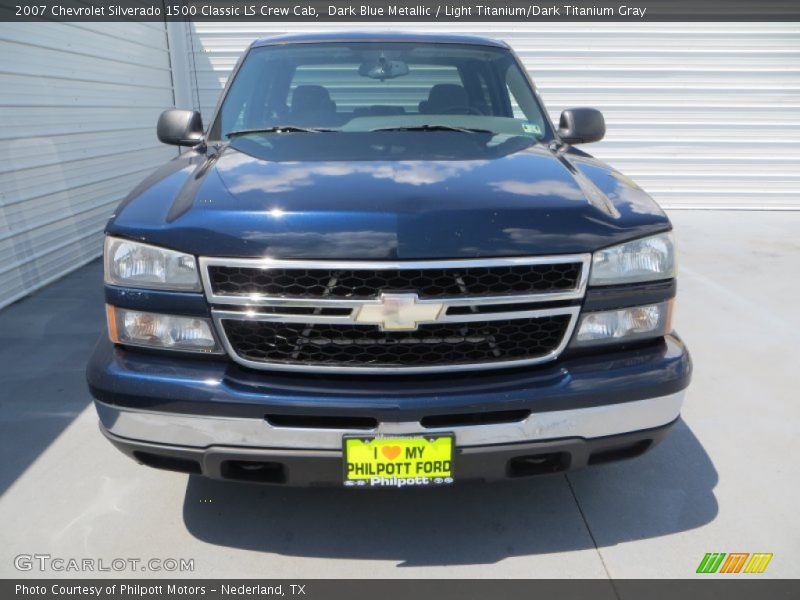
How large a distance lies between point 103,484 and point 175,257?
4.03ft

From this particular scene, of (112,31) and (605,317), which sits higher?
(112,31)

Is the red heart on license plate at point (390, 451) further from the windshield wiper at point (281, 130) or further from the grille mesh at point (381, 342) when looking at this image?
the windshield wiper at point (281, 130)

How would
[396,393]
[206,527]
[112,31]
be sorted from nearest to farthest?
[396,393], [206,527], [112,31]

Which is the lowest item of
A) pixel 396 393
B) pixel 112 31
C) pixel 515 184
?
pixel 396 393

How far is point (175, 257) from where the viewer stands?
1.97m

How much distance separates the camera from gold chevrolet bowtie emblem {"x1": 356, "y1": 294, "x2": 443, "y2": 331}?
75.5 inches

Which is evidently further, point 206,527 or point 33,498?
point 33,498

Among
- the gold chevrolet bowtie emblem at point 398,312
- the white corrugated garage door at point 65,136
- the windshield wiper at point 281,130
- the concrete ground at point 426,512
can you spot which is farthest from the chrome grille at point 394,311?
the white corrugated garage door at point 65,136

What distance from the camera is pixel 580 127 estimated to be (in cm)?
337

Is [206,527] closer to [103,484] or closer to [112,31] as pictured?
[103,484]

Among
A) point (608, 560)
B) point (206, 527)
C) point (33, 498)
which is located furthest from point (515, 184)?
point (33, 498)

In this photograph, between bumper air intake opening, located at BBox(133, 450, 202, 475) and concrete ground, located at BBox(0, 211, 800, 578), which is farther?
concrete ground, located at BBox(0, 211, 800, 578)

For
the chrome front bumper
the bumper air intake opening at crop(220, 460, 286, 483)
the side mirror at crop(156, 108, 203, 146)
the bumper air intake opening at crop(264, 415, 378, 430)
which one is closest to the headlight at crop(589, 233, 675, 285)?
the chrome front bumper
